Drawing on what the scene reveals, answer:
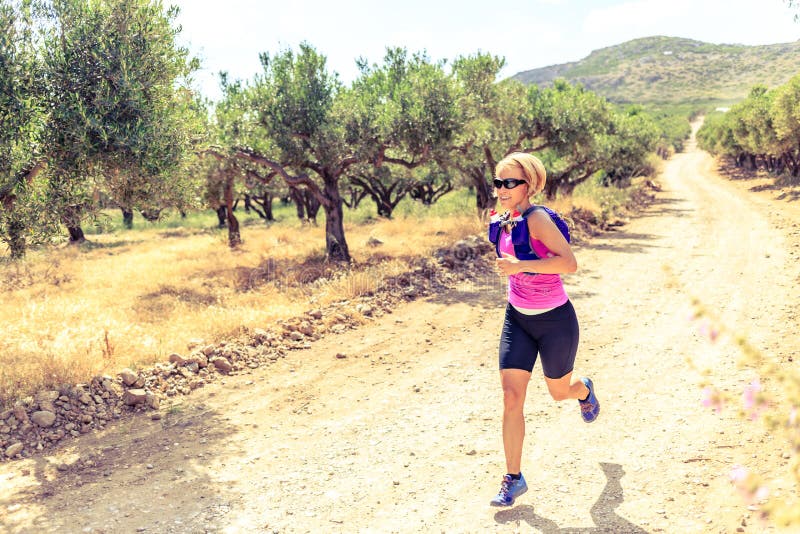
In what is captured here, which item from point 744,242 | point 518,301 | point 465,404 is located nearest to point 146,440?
point 465,404

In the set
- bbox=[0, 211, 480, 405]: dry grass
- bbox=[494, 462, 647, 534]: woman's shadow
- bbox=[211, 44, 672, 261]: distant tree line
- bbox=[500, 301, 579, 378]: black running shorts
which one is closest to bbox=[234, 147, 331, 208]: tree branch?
bbox=[211, 44, 672, 261]: distant tree line

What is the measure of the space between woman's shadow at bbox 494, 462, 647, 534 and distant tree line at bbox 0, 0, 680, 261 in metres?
6.55

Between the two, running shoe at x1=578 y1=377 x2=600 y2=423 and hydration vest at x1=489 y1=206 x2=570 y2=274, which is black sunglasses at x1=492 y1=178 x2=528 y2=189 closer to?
hydration vest at x1=489 y1=206 x2=570 y2=274

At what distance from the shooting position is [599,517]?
3963 millimetres

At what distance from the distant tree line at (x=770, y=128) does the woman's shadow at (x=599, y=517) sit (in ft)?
108

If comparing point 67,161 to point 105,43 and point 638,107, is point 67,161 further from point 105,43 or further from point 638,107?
point 638,107

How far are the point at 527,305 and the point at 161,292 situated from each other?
13.3 meters

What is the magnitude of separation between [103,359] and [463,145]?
43.7 feet

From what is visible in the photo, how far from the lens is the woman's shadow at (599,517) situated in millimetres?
3812

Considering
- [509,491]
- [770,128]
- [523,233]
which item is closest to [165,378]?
[509,491]

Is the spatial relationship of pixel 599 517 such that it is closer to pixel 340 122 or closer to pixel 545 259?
pixel 545 259

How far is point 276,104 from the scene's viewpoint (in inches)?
658

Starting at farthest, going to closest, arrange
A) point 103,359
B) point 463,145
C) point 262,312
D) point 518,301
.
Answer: point 463,145 → point 262,312 → point 103,359 → point 518,301

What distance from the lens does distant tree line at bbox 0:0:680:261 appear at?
7652 mm
